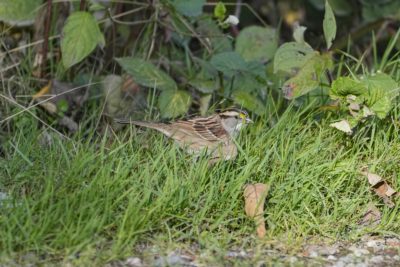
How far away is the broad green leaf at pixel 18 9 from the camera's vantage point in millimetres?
5910

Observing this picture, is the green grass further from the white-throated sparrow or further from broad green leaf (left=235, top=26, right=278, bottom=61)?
broad green leaf (left=235, top=26, right=278, bottom=61)

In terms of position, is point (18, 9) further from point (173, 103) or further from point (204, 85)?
point (204, 85)

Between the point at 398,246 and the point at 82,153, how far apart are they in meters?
1.84

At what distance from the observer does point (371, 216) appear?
4965mm

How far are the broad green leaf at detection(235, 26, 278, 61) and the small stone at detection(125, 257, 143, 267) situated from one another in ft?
9.20

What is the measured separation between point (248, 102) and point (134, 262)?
2021mm

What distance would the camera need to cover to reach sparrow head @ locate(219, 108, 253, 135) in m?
5.58

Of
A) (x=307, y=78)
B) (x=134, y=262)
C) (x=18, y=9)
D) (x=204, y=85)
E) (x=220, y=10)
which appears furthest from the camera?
(x=220, y=10)

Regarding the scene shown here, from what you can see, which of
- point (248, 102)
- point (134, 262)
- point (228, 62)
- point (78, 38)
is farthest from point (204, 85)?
point (134, 262)

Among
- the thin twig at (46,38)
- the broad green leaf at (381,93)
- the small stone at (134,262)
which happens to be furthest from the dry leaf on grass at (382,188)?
the thin twig at (46,38)

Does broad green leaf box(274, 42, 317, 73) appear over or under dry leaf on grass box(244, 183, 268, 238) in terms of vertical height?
over

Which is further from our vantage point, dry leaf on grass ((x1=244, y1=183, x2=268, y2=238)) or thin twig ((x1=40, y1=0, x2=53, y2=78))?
thin twig ((x1=40, y1=0, x2=53, y2=78))

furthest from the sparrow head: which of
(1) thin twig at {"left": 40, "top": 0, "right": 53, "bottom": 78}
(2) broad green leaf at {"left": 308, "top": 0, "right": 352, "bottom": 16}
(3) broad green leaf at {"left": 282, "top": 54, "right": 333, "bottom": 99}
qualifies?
(2) broad green leaf at {"left": 308, "top": 0, "right": 352, "bottom": 16}

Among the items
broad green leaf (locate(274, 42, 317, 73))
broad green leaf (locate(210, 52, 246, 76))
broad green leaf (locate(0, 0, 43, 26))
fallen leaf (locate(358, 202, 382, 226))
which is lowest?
fallen leaf (locate(358, 202, 382, 226))
